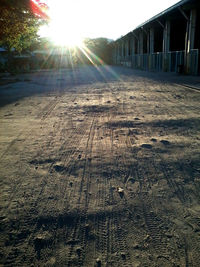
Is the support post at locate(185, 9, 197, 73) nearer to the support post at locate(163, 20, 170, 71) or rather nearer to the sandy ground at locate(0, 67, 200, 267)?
the support post at locate(163, 20, 170, 71)

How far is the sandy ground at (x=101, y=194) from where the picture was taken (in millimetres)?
1556

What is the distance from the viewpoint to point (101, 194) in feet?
7.13

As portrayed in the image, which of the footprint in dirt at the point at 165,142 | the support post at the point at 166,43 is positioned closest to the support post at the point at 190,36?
Answer: the support post at the point at 166,43

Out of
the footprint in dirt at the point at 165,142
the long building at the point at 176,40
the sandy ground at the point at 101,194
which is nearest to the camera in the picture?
the sandy ground at the point at 101,194

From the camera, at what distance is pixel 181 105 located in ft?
18.9

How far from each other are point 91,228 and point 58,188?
709 mm

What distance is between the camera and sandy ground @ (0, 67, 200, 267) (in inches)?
61.2

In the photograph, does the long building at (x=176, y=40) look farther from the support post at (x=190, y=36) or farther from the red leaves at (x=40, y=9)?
the red leaves at (x=40, y=9)

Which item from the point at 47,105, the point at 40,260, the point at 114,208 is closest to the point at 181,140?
the point at 114,208

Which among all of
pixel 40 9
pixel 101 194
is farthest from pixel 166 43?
pixel 101 194

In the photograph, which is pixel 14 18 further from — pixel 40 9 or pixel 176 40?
pixel 176 40

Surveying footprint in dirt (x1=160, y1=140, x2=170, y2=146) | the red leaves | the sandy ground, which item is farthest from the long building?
footprint in dirt (x1=160, y1=140, x2=170, y2=146)

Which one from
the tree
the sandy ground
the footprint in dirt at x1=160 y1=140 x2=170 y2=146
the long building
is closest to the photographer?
the sandy ground

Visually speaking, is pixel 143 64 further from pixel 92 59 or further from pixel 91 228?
pixel 92 59
